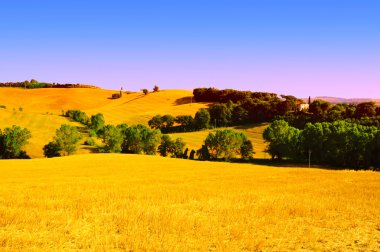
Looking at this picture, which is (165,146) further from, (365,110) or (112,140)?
(365,110)

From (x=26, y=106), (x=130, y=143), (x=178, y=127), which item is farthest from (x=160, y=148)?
(x=26, y=106)

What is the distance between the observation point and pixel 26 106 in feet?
583

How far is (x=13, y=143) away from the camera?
86750 millimetres

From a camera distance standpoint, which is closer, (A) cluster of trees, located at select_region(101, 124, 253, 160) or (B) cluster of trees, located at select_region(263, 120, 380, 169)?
(B) cluster of trees, located at select_region(263, 120, 380, 169)

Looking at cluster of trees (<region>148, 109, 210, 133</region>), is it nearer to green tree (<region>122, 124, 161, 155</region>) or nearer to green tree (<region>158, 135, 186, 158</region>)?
green tree (<region>122, 124, 161, 155</region>)

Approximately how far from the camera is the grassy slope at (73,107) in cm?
10962

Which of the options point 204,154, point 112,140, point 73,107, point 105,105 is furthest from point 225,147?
point 105,105

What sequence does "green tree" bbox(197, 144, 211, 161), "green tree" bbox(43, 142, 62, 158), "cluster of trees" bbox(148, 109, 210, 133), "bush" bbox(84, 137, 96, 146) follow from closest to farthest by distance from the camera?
"green tree" bbox(43, 142, 62, 158), "green tree" bbox(197, 144, 211, 161), "bush" bbox(84, 137, 96, 146), "cluster of trees" bbox(148, 109, 210, 133)

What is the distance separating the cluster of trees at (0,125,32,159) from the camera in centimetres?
8675

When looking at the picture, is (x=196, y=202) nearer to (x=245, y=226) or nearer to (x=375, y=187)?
(x=245, y=226)

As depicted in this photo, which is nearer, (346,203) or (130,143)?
(346,203)

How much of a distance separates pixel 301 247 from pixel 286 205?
798 centimetres

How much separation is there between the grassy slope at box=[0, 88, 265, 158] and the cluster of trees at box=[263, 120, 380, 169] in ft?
26.6

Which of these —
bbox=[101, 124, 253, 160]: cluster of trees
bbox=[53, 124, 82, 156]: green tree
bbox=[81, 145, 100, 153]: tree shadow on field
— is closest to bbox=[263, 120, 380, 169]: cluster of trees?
bbox=[101, 124, 253, 160]: cluster of trees
